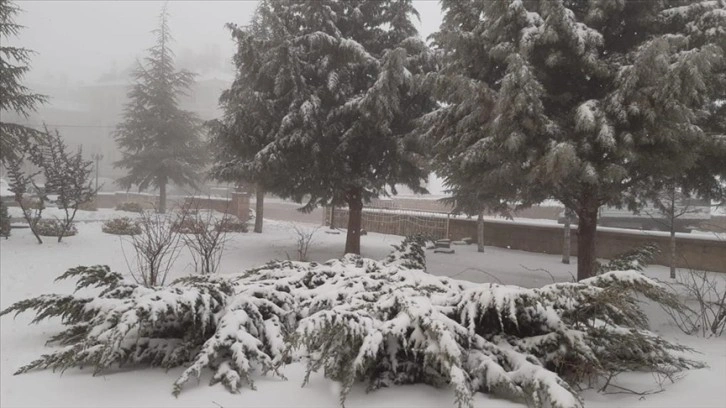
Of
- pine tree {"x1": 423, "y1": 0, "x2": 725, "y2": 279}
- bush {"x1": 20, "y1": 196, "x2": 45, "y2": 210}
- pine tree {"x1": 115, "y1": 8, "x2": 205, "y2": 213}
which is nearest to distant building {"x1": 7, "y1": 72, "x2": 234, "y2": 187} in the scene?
pine tree {"x1": 115, "y1": 8, "x2": 205, "y2": 213}

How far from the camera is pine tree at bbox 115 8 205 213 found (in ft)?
73.4

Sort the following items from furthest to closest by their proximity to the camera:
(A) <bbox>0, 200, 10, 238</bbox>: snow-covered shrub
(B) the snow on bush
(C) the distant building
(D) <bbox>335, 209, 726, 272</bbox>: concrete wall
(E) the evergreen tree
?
(C) the distant building
(A) <bbox>0, 200, 10, 238</bbox>: snow-covered shrub
(D) <bbox>335, 209, 726, 272</bbox>: concrete wall
(E) the evergreen tree
(B) the snow on bush

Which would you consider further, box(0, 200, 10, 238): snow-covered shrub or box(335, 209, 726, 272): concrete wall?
box(0, 200, 10, 238): snow-covered shrub

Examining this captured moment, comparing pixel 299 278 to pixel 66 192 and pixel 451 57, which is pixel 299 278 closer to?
pixel 451 57

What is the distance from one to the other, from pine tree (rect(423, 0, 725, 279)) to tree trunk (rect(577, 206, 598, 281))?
18 mm

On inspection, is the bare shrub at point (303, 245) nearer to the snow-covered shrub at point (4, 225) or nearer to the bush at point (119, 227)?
the bush at point (119, 227)

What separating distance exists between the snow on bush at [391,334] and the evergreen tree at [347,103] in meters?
6.02

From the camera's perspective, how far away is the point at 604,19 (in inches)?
254

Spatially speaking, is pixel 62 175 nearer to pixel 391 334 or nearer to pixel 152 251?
pixel 152 251

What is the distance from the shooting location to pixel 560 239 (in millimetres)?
13352

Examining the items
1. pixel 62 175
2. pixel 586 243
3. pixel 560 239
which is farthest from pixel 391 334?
pixel 62 175

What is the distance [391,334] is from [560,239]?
1197 centimetres

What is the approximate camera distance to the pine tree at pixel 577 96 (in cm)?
521

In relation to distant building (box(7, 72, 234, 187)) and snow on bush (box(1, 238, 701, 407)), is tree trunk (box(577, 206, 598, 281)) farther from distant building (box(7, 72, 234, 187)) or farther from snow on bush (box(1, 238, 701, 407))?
distant building (box(7, 72, 234, 187))
